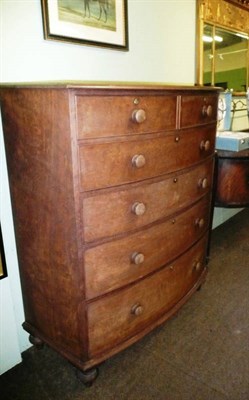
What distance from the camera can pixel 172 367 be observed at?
1515mm

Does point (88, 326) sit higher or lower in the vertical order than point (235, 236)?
higher

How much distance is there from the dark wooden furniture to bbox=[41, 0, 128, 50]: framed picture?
100 centimetres

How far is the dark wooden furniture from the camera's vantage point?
2.06 meters

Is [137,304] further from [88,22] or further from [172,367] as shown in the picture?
[88,22]

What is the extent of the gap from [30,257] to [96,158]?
627 millimetres

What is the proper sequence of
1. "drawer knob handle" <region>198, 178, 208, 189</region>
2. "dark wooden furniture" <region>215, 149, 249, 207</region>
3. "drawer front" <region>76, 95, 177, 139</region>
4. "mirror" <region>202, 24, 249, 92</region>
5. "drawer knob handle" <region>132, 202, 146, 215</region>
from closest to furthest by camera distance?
"drawer front" <region>76, 95, 177, 139</region> < "drawer knob handle" <region>132, 202, 146, 215</region> < "drawer knob handle" <region>198, 178, 208, 189</region> < "dark wooden furniture" <region>215, 149, 249, 207</region> < "mirror" <region>202, 24, 249, 92</region>

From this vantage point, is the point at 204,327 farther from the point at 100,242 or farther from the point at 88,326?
the point at 100,242

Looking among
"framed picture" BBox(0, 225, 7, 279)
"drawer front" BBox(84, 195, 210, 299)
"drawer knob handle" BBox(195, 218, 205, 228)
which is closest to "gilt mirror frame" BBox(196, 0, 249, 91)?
"drawer knob handle" BBox(195, 218, 205, 228)

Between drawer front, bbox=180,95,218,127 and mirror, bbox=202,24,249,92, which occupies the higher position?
mirror, bbox=202,24,249,92

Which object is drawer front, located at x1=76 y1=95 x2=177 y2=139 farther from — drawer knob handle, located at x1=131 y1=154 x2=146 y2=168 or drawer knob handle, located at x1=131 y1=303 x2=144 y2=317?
drawer knob handle, located at x1=131 y1=303 x2=144 y2=317

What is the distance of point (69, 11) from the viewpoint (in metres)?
1.48

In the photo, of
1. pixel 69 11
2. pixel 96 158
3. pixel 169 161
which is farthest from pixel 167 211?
pixel 69 11

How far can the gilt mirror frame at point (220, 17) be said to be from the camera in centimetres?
229

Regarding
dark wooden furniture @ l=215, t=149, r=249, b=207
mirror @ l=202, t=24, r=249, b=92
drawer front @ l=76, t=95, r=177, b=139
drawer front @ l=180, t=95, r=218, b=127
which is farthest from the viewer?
mirror @ l=202, t=24, r=249, b=92
